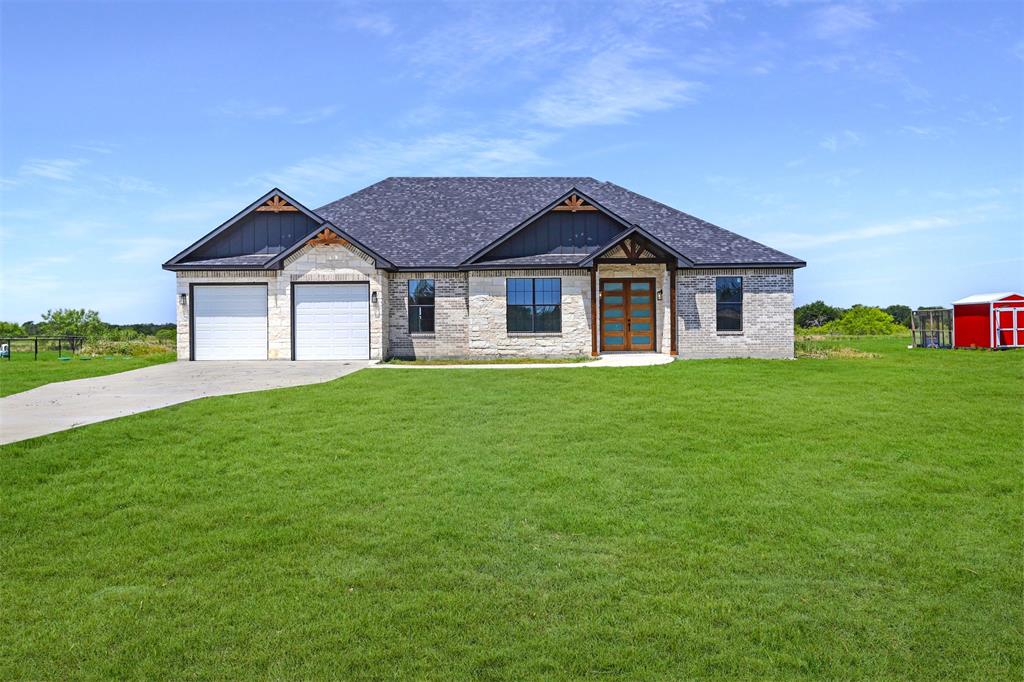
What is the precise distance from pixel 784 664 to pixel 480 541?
2.94m

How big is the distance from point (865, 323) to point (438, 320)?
36.1 metres

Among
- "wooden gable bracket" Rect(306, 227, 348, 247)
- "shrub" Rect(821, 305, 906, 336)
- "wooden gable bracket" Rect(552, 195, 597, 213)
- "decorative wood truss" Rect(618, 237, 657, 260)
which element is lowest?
"shrub" Rect(821, 305, 906, 336)

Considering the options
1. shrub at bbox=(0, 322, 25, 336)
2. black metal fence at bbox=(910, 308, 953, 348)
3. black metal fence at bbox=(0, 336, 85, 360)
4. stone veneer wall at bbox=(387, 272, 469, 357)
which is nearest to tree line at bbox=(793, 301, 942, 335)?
black metal fence at bbox=(910, 308, 953, 348)

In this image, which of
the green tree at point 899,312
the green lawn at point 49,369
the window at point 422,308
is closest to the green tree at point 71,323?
the green lawn at point 49,369

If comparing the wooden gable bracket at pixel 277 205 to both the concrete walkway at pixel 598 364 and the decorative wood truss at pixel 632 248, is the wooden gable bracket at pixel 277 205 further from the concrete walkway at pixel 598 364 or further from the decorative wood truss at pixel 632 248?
the decorative wood truss at pixel 632 248

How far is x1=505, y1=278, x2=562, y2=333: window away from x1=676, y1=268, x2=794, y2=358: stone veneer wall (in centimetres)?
438

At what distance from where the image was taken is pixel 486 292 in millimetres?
24922

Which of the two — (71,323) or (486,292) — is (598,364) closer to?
(486,292)

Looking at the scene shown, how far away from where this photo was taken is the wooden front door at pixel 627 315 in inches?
1029

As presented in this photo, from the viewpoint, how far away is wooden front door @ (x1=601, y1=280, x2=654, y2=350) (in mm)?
26141

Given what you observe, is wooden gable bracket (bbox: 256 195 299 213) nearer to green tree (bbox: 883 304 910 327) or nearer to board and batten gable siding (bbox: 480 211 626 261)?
board and batten gable siding (bbox: 480 211 626 261)

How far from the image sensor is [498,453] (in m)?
9.93

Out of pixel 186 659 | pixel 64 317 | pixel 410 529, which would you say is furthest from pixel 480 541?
pixel 64 317

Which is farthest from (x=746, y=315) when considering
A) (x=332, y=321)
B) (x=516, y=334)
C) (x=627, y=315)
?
(x=332, y=321)
